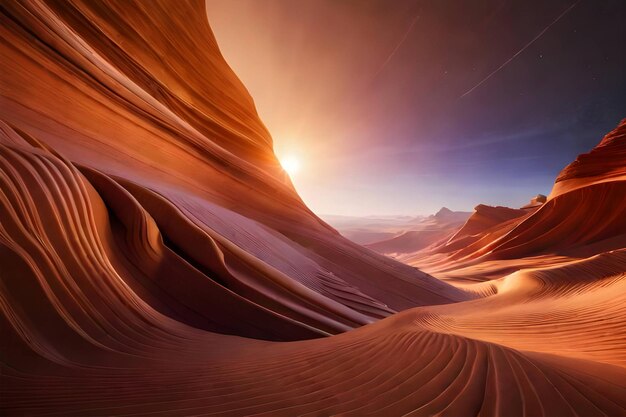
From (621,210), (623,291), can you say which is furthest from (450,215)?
(623,291)

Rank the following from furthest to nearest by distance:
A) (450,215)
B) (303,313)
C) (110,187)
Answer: (450,215), (303,313), (110,187)

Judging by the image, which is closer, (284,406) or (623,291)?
(284,406)

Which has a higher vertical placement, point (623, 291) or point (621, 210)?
point (621, 210)

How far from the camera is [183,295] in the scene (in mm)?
2707

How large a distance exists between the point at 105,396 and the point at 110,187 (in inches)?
91.6

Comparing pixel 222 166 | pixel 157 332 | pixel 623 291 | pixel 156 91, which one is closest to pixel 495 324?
pixel 623 291

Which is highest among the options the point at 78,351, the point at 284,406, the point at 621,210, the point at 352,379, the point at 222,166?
the point at 621,210

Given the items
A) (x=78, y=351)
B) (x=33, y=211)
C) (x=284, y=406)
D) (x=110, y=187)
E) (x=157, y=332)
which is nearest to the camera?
(x=284, y=406)

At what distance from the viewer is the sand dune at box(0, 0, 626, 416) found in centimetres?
122

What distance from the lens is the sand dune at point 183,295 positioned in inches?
47.9

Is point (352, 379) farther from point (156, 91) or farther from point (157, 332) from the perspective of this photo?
point (156, 91)

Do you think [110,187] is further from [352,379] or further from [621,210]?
[621,210]

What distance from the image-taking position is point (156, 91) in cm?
589

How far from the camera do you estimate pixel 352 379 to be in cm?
134
